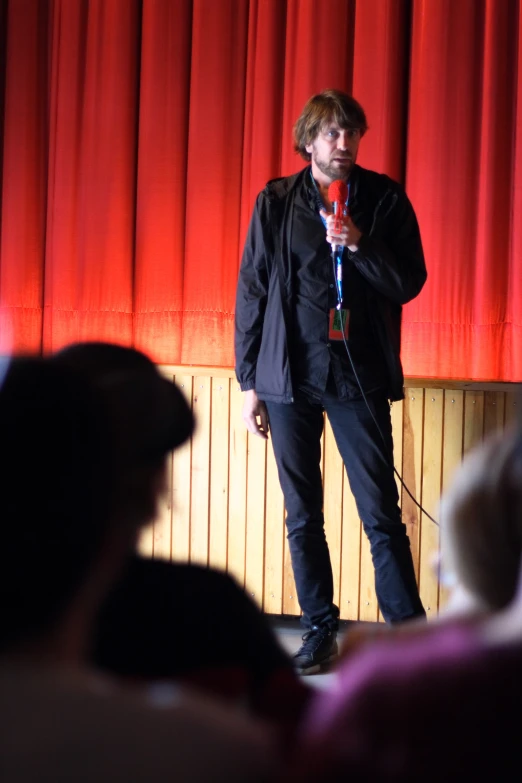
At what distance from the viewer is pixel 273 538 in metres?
3.44

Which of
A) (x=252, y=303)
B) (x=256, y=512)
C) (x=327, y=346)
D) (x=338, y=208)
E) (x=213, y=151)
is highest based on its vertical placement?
(x=213, y=151)

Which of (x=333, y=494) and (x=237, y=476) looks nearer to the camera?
(x=333, y=494)

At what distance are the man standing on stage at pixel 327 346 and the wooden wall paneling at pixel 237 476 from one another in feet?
1.61

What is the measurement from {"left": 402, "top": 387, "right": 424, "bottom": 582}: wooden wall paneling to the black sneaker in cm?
52

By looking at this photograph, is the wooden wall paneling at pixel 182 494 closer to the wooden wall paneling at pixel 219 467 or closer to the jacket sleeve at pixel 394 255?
the wooden wall paneling at pixel 219 467

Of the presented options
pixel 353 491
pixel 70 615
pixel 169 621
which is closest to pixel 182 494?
pixel 353 491

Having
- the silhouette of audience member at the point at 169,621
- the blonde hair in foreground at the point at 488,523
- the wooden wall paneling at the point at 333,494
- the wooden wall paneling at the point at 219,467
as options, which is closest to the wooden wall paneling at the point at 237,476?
the wooden wall paneling at the point at 219,467

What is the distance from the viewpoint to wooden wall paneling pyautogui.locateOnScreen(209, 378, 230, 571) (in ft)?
11.4

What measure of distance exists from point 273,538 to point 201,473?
0.36 m

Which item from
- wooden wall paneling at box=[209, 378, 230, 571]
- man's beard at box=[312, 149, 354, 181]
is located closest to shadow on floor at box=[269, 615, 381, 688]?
wooden wall paneling at box=[209, 378, 230, 571]

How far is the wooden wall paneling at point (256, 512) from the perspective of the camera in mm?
3436

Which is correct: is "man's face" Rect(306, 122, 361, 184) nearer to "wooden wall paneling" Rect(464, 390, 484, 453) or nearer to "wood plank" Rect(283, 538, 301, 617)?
"wooden wall paneling" Rect(464, 390, 484, 453)

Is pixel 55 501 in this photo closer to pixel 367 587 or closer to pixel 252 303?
pixel 252 303

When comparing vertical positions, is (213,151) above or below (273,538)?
above
